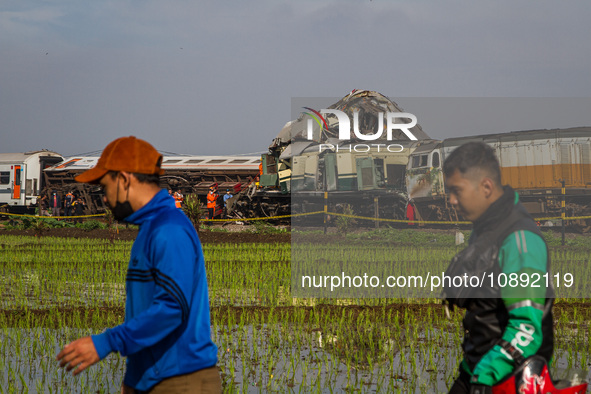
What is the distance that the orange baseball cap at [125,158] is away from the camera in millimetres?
2596

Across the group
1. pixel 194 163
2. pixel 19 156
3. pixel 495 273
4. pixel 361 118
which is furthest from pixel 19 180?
pixel 495 273

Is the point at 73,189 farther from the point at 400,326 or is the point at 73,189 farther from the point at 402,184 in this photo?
the point at 400,326

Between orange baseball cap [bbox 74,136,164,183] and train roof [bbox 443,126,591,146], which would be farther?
train roof [bbox 443,126,591,146]

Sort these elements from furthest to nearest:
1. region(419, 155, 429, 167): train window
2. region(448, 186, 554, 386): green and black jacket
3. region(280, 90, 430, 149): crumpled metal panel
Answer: region(280, 90, 430, 149): crumpled metal panel
region(419, 155, 429, 167): train window
region(448, 186, 554, 386): green and black jacket

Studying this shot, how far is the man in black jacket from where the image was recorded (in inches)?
92.0

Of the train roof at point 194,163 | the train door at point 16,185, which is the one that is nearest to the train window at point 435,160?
the train roof at point 194,163

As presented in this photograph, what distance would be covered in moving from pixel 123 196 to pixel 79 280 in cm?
961

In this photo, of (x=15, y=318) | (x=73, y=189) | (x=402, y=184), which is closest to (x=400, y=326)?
(x=15, y=318)

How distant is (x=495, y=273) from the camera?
2.42 m

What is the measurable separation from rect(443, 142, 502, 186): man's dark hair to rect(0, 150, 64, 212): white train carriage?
111 ft

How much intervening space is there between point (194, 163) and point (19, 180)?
8.53 meters

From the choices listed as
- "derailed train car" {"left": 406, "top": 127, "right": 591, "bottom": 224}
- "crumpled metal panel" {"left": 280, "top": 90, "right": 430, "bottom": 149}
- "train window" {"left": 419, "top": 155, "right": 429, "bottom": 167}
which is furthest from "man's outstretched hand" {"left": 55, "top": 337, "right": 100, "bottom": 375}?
"crumpled metal panel" {"left": 280, "top": 90, "right": 430, "bottom": 149}

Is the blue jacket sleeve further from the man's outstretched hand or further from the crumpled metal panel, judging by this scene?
the crumpled metal panel

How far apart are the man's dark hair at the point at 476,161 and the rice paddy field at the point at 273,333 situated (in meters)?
0.82
